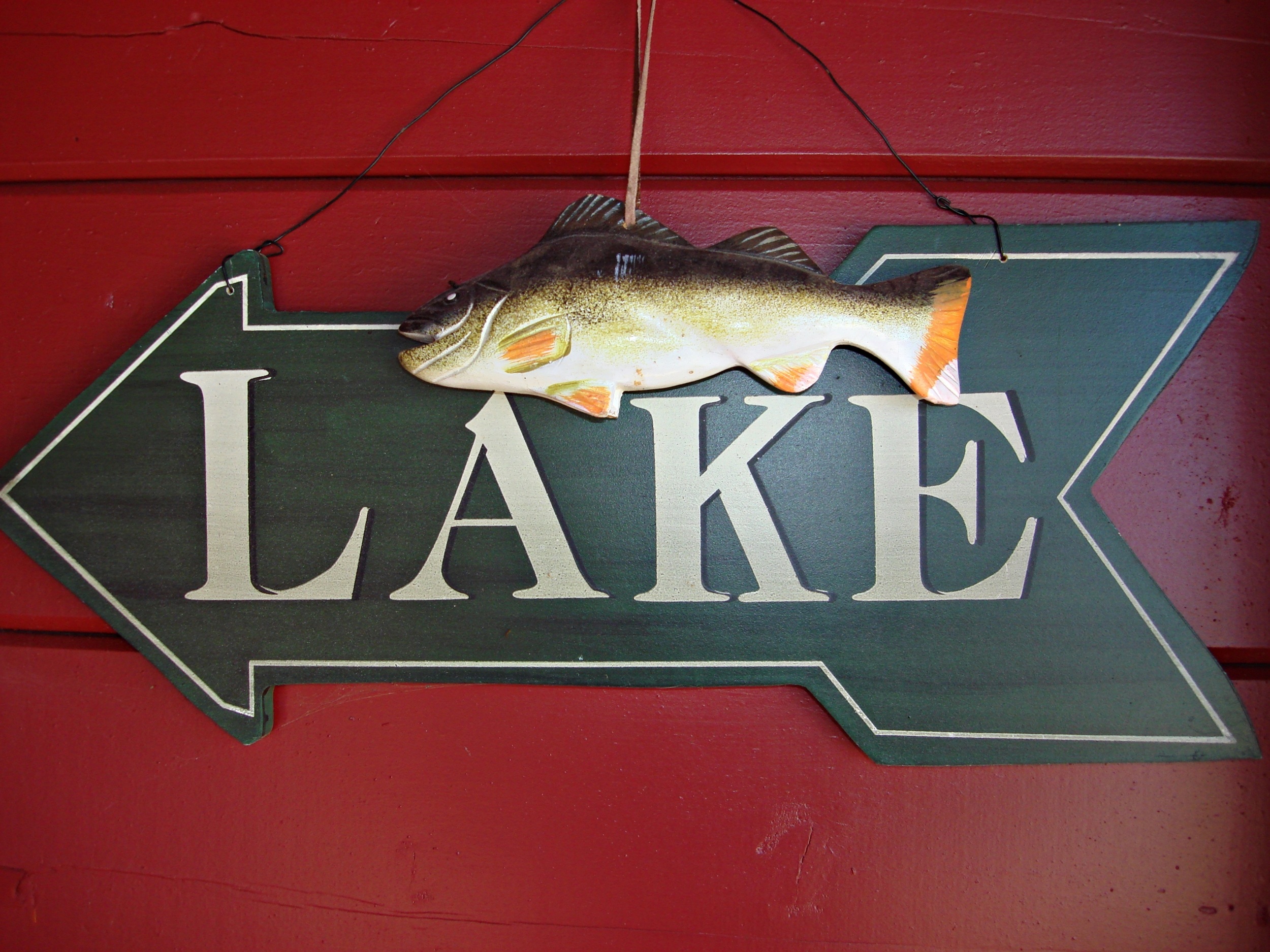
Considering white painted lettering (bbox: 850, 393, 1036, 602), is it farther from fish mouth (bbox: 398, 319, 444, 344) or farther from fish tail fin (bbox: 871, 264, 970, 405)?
fish mouth (bbox: 398, 319, 444, 344)

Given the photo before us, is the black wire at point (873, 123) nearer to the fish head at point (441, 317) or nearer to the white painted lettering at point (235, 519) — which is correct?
the fish head at point (441, 317)

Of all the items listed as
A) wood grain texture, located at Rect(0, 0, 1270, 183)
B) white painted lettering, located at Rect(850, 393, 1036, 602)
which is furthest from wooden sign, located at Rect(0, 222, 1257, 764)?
wood grain texture, located at Rect(0, 0, 1270, 183)

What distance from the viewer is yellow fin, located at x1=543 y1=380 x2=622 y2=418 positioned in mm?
833

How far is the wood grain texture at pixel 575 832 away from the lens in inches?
35.3

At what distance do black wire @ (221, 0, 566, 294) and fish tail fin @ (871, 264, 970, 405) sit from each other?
57 centimetres

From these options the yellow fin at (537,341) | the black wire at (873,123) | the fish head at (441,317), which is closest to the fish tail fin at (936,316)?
the black wire at (873,123)

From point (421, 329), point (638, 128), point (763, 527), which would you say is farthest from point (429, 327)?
point (763, 527)

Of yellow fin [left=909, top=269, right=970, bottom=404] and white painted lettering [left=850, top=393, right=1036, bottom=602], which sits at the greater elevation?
yellow fin [left=909, top=269, right=970, bottom=404]

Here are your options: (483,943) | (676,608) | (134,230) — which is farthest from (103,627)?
(676,608)

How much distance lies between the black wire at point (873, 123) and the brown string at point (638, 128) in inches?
6.2

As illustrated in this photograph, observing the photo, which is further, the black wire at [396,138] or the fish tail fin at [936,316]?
the black wire at [396,138]

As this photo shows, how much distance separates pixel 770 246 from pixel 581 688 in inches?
24.0

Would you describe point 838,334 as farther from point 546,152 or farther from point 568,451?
point 546,152

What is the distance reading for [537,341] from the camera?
817 millimetres
